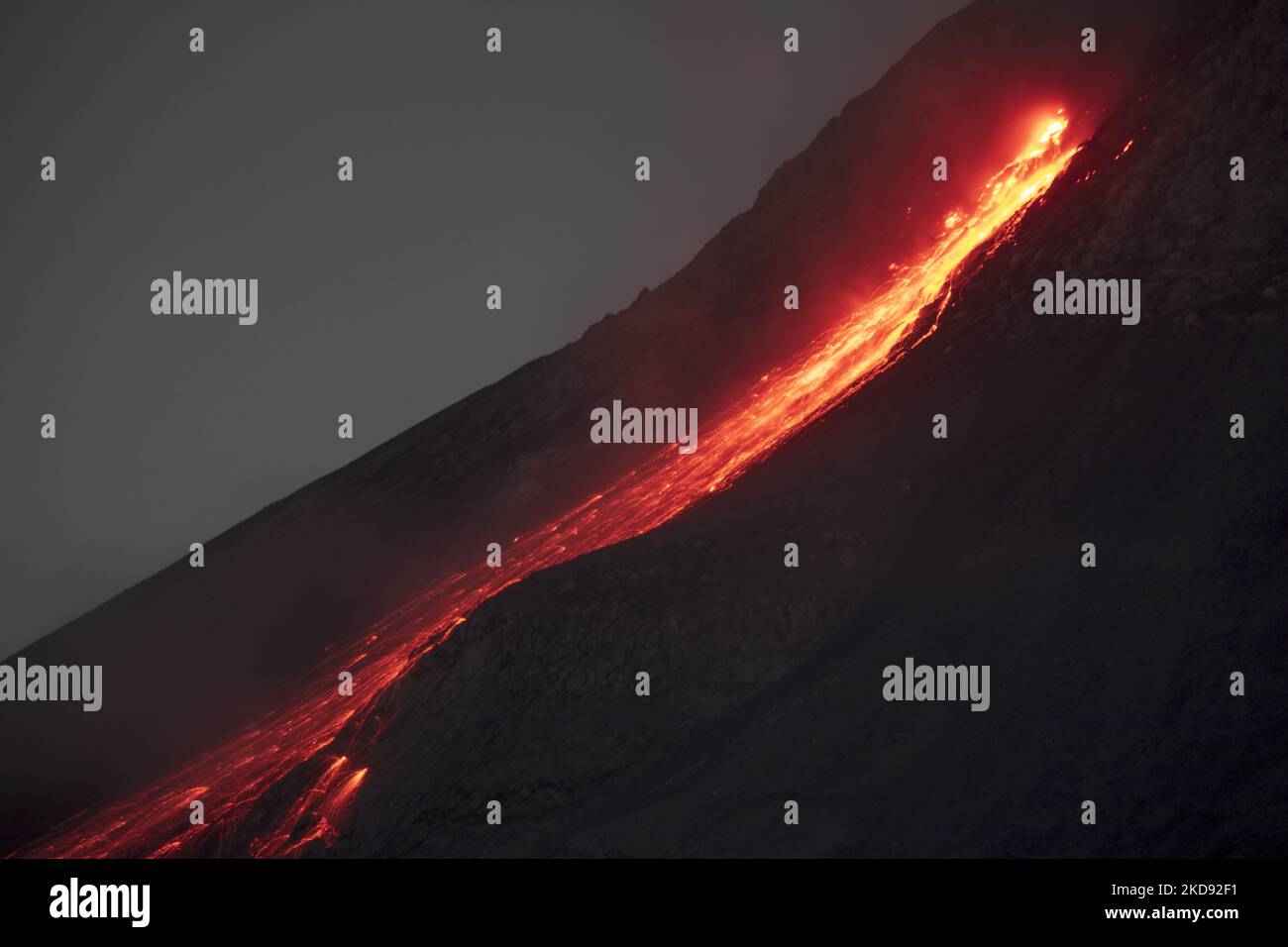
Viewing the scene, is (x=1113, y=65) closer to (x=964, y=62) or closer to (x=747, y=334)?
(x=964, y=62)

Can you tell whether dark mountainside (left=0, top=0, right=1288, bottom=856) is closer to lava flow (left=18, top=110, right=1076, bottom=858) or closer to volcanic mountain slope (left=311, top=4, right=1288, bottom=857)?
volcanic mountain slope (left=311, top=4, right=1288, bottom=857)

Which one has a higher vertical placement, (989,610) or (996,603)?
(996,603)

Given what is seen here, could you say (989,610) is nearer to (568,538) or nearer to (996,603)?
(996,603)

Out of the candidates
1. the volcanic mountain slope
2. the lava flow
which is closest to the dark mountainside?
the volcanic mountain slope

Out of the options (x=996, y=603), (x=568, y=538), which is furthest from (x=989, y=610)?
(x=568, y=538)

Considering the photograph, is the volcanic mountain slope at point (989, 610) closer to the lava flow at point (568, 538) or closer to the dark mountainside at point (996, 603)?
the dark mountainside at point (996, 603)

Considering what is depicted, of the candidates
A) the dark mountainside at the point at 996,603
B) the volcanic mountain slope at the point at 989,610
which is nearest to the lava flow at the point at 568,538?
the dark mountainside at the point at 996,603
